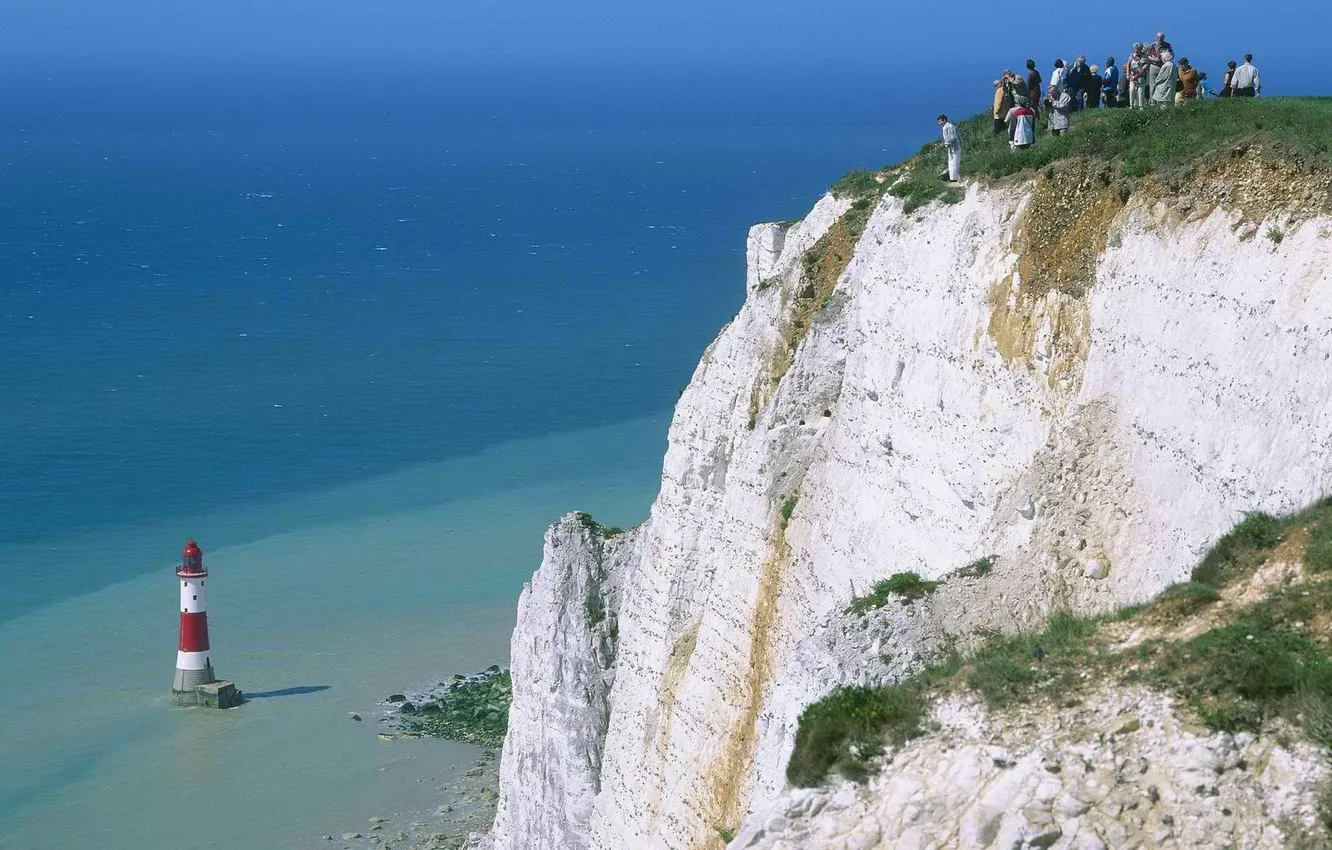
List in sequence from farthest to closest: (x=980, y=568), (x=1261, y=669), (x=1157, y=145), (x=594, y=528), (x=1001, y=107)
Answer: (x=594, y=528) → (x=1001, y=107) → (x=1157, y=145) → (x=980, y=568) → (x=1261, y=669)

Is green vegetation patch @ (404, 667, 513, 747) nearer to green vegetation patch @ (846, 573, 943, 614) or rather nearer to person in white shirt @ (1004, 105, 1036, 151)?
person in white shirt @ (1004, 105, 1036, 151)

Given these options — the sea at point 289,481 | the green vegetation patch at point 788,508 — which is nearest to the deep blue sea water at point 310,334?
the sea at point 289,481

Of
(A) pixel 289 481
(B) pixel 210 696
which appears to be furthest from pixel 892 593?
(A) pixel 289 481

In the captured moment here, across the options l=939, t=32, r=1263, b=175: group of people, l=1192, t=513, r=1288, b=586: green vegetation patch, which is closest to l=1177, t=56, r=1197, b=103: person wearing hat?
l=939, t=32, r=1263, b=175: group of people

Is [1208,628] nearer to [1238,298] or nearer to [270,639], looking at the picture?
[1238,298]

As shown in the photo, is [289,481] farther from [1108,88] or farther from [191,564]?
[1108,88]

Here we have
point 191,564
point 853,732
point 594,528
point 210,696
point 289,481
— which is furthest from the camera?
point 289,481

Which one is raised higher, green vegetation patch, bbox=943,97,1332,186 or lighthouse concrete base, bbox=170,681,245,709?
green vegetation patch, bbox=943,97,1332,186
